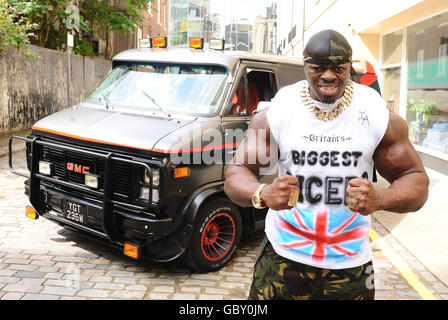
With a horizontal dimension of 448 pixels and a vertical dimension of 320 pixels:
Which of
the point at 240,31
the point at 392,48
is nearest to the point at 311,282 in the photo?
the point at 392,48

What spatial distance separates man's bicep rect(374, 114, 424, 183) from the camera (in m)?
2.03

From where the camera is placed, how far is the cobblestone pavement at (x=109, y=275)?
164 inches

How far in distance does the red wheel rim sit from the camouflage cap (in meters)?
2.79

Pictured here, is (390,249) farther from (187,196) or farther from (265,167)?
(265,167)

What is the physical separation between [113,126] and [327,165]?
294cm

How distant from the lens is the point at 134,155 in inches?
166

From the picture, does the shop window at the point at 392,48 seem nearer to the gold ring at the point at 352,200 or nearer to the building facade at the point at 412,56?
the building facade at the point at 412,56

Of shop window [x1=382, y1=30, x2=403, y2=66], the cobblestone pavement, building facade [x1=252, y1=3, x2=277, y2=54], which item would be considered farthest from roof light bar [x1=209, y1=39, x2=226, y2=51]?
building facade [x1=252, y1=3, x2=277, y2=54]

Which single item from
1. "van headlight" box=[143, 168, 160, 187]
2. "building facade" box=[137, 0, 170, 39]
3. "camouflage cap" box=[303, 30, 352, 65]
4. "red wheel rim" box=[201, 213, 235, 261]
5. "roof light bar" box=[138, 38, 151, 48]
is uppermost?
"building facade" box=[137, 0, 170, 39]

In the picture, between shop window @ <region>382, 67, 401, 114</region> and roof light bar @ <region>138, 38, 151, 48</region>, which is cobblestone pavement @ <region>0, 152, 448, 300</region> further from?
shop window @ <region>382, 67, 401, 114</region>

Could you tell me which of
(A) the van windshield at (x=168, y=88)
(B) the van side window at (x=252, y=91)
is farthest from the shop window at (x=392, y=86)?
(A) the van windshield at (x=168, y=88)

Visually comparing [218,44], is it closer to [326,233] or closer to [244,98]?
Answer: [244,98]

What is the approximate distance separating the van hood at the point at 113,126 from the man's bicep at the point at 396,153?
2398 millimetres

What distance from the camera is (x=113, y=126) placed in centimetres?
454
